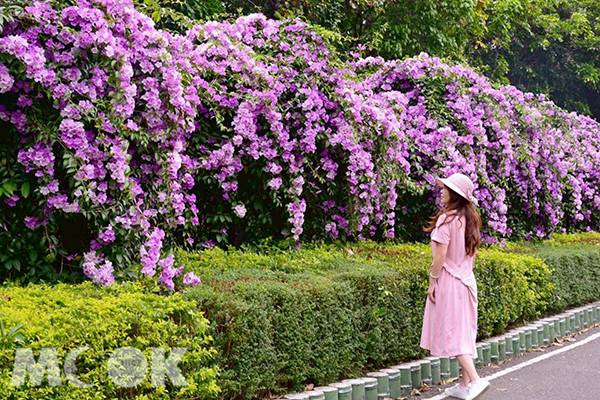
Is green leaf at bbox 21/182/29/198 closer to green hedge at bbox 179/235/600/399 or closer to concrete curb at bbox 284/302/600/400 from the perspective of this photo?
green hedge at bbox 179/235/600/399

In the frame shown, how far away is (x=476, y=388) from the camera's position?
6621 mm

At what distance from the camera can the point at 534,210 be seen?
14.1 m

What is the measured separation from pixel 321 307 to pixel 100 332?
2.23 m

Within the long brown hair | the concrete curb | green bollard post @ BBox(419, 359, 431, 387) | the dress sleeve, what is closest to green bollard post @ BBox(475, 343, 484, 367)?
the concrete curb

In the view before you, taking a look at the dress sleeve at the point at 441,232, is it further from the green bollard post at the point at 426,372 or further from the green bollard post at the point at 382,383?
the green bollard post at the point at 426,372

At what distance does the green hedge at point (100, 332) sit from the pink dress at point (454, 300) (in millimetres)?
2029

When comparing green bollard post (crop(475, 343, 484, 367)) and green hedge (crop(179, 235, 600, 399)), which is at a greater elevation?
green hedge (crop(179, 235, 600, 399))

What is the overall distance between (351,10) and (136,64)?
9.87 m

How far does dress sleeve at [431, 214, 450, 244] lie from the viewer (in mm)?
6594

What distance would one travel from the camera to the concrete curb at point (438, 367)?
6.42m

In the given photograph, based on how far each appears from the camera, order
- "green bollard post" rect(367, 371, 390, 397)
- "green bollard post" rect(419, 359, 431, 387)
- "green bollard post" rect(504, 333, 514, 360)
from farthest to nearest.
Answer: "green bollard post" rect(504, 333, 514, 360) < "green bollard post" rect(419, 359, 431, 387) < "green bollard post" rect(367, 371, 390, 397)

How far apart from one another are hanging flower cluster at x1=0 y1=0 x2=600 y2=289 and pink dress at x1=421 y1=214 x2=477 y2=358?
197 cm

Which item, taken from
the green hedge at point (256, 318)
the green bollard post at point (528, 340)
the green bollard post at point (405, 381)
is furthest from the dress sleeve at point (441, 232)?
the green bollard post at point (528, 340)

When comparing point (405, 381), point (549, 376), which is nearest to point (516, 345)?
point (549, 376)
